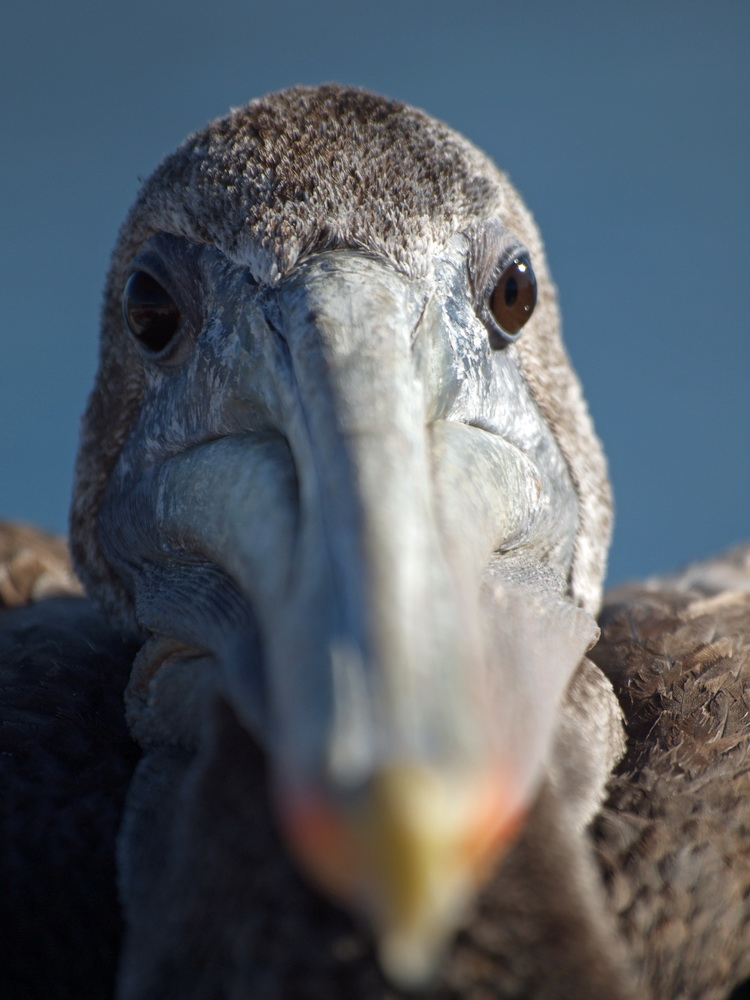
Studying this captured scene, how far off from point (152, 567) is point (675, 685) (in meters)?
1.26

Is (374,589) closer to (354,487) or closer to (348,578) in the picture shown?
(348,578)

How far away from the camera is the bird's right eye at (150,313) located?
7.42ft

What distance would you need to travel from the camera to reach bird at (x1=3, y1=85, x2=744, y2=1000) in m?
1.20

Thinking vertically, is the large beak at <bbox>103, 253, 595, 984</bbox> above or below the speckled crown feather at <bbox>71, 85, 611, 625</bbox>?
below

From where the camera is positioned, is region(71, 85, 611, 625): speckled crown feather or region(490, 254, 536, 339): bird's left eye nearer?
region(71, 85, 611, 625): speckled crown feather

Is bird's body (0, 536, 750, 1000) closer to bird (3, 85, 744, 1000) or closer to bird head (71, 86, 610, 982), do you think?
bird (3, 85, 744, 1000)

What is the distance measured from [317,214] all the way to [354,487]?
0.87 metres

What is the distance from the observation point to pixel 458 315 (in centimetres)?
210

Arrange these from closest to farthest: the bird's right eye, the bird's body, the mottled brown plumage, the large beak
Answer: the large beak → the bird's body → the mottled brown plumage → the bird's right eye

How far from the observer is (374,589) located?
50.0 inches

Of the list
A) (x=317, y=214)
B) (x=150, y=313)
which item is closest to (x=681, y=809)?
(x=317, y=214)

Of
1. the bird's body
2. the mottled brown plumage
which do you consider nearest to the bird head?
the bird's body

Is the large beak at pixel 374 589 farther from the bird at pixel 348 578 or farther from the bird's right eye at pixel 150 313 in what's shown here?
the bird's right eye at pixel 150 313

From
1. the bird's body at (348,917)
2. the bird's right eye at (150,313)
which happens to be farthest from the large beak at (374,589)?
the bird's right eye at (150,313)
